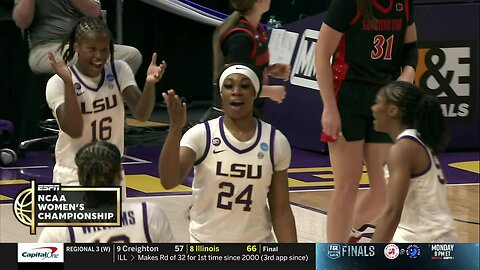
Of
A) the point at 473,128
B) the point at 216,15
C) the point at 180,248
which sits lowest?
the point at 180,248

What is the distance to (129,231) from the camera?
4.11 metres

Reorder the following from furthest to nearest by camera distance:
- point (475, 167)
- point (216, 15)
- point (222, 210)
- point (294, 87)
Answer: point (475, 167) → point (294, 87) → point (216, 15) → point (222, 210)

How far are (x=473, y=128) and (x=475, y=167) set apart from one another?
26cm

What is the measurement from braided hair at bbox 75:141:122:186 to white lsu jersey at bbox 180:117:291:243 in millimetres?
194

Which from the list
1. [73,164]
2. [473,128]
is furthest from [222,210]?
[473,128]

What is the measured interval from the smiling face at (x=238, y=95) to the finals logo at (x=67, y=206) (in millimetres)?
388

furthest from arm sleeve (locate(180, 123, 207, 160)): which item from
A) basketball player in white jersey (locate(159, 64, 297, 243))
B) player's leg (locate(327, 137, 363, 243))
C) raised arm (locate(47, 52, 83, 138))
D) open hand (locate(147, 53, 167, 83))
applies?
player's leg (locate(327, 137, 363, 243))

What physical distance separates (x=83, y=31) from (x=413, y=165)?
103cm

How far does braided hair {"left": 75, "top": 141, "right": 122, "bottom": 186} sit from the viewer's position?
13.0 feet

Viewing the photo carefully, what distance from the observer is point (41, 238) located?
4148 mm

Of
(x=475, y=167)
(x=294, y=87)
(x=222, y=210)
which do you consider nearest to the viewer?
(x=222, y=210)

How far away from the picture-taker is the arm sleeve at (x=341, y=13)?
4273mm

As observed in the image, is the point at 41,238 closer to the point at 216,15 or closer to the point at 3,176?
the point at 3,176

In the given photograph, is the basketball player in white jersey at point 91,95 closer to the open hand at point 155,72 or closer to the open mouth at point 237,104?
the open hand at point 155,72
